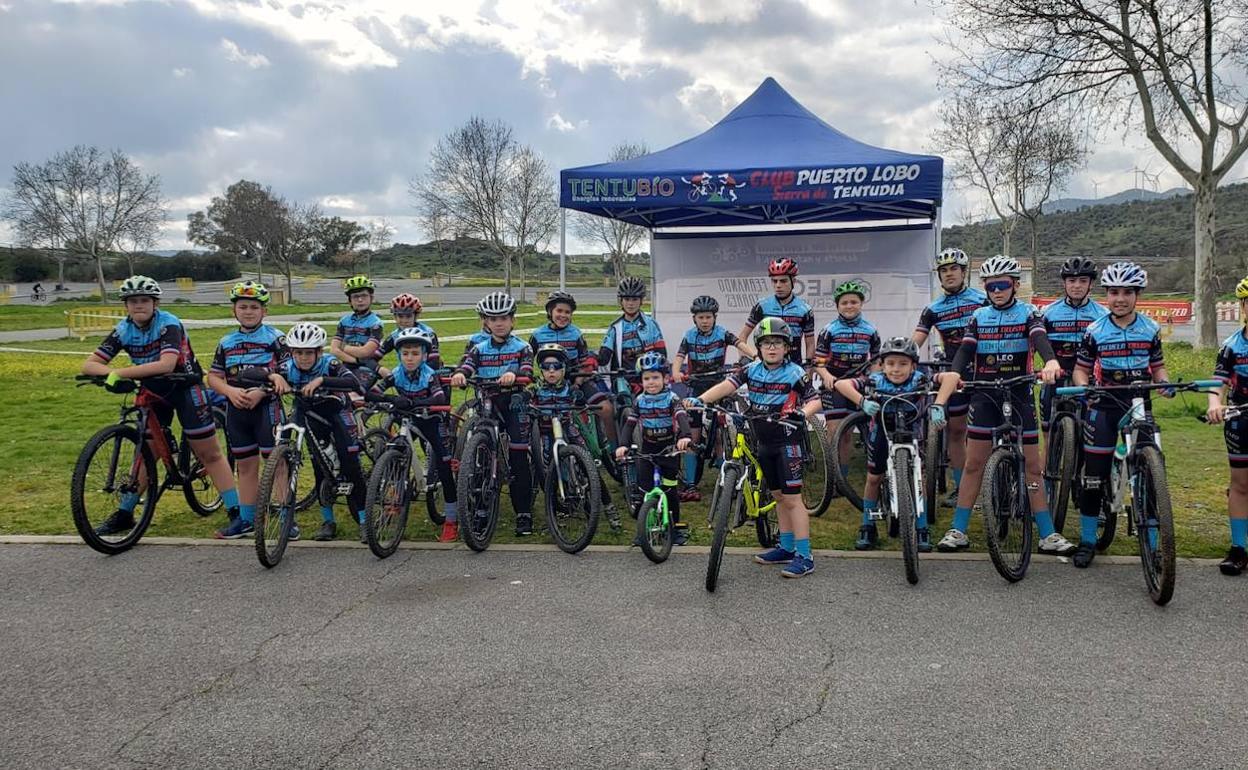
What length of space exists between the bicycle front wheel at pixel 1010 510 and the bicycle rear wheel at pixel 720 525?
157 centimetres

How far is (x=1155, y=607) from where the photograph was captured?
16.0ft

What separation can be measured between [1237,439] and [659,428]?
3.81m

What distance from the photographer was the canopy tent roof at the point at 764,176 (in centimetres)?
909

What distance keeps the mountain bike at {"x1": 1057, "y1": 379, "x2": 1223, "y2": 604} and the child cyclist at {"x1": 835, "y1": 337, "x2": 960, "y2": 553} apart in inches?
36.4

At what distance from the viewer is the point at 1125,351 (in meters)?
5.58

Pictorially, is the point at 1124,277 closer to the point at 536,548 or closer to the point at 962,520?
the point at 962,520

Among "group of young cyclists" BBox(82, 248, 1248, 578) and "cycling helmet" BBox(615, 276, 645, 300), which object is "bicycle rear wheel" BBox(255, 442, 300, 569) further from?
"cycling helmet" BBox(615, 276, 645, 300)

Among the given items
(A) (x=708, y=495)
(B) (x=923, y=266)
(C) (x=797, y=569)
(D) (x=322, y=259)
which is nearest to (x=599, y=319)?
(B) (x=923, y=266)

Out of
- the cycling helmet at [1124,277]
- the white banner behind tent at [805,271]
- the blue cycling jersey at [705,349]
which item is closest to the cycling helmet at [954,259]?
the cycling helmet at [1124,277]

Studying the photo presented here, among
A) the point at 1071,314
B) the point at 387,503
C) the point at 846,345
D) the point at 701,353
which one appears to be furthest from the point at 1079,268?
the point at 387,503

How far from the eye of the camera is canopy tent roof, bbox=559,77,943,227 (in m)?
9.09

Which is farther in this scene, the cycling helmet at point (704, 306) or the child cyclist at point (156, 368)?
the cycling helmet at point (704, 306)

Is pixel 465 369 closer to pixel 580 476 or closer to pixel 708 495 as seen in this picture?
pixel 580 476

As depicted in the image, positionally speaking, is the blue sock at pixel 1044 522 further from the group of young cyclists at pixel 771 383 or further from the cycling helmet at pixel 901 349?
the cycling helmet at pixel 901 349
